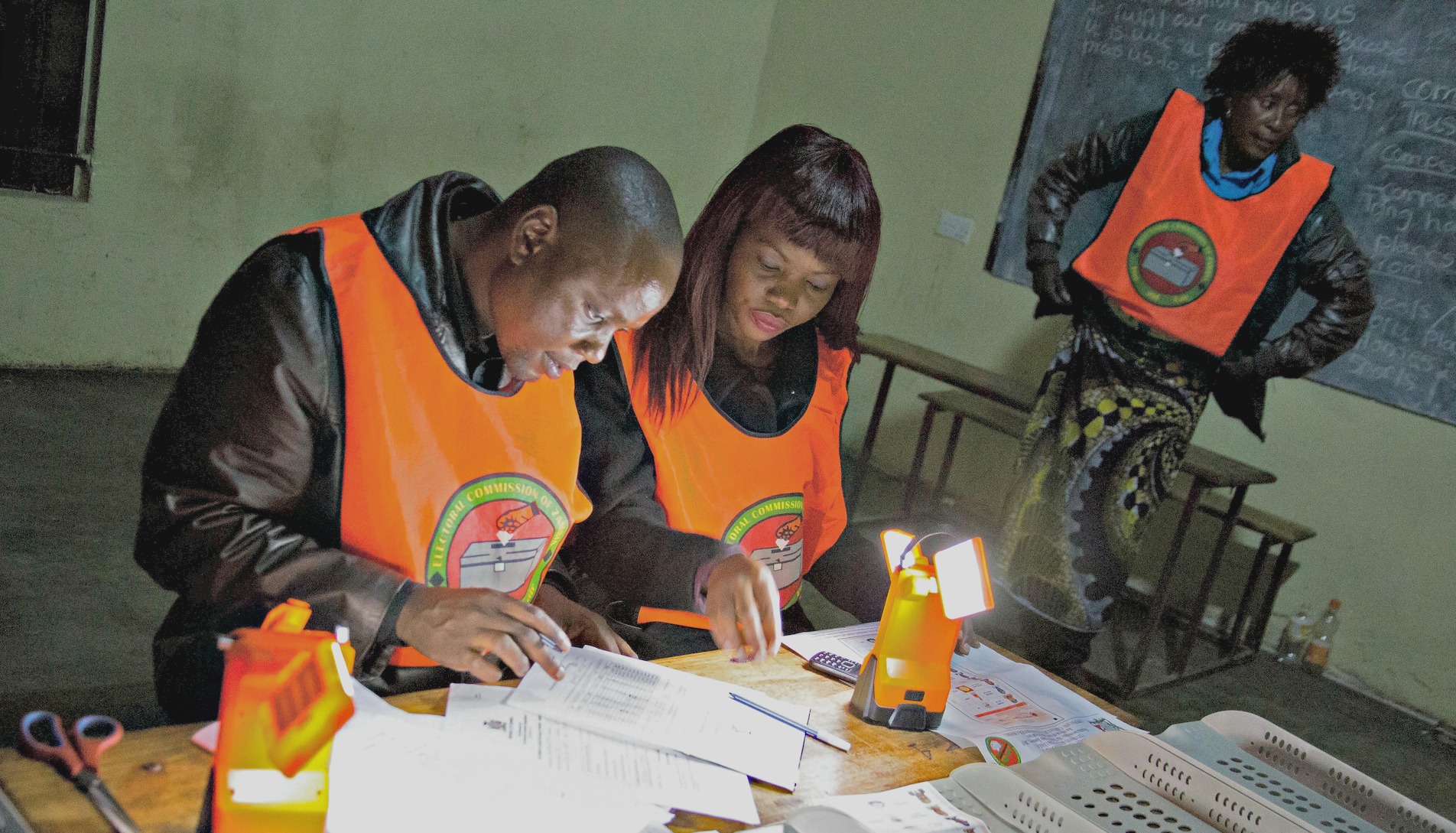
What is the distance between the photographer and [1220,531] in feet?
13.3

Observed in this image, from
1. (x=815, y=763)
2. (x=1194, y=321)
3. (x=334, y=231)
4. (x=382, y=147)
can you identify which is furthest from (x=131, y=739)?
(x=382, y=147)

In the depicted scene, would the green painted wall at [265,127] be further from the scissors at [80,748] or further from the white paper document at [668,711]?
the scissors at [80,748]

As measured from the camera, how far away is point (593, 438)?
1.67 meters

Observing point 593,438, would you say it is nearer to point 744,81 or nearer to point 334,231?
point 334,231

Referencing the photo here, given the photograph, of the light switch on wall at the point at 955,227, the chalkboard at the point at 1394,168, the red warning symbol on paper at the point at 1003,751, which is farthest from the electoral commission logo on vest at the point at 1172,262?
the red warning symbol on paper at the point at 1003,751

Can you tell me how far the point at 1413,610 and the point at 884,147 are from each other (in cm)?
308

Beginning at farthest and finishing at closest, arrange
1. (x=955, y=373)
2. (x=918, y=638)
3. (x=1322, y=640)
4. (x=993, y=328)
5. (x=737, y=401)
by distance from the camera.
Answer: (x=993, y=328)
(x=955, y=373)
(x=1322, y=640)
(x=737, y=401)
(x=918, y=638)

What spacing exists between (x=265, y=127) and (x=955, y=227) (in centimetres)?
305

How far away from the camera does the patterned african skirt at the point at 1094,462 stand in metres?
3.50

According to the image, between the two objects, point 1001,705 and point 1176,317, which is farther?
point 1176,317

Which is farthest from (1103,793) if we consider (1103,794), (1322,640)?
(1322,640)

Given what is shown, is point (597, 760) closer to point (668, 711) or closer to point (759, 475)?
point (668, 711)

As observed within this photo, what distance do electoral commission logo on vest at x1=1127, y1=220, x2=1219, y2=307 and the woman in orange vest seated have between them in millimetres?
2337

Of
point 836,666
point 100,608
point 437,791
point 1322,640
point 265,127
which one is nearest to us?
point 437,791
